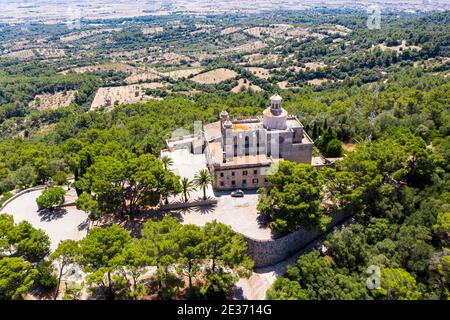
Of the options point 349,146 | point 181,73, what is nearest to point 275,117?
point 349,146

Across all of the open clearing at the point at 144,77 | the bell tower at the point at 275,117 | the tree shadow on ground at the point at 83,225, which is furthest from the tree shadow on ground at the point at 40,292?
the open clearing at the point at 144,77

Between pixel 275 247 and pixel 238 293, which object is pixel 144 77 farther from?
pixel 238 293

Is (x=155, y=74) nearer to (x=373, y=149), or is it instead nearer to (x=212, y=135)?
(x=212, y=135)

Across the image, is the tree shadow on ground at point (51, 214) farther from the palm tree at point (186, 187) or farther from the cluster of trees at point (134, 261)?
the palm tree at point (186, 187)

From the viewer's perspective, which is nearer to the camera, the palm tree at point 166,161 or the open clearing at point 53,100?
the palm tree at point 166,161
